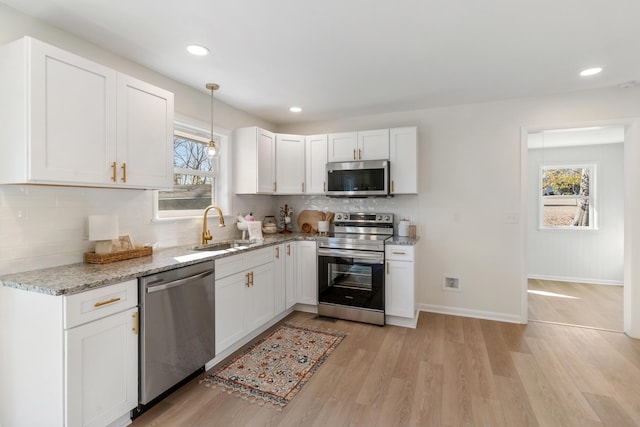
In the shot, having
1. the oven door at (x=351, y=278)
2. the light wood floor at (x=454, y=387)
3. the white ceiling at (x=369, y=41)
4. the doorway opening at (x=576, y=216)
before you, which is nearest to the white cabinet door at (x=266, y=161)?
the white ceiling at (x=369, y=41)

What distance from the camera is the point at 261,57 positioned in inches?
94.0

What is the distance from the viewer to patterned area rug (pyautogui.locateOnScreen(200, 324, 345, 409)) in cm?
216

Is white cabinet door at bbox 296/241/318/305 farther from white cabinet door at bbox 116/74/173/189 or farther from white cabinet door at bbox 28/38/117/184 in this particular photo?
white cabinet door at bbox 28/38/117/184

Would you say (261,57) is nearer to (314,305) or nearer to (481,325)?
(314,305)

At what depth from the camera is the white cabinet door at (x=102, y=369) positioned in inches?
60.3

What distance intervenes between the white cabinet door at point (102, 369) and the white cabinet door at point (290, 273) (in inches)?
71.4

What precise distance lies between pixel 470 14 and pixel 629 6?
2.88ft

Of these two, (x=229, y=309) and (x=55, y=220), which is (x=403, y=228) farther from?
(x=55, y=220)

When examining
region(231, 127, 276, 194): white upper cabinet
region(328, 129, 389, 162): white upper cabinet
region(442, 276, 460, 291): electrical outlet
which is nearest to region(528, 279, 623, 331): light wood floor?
region(442, 276, 460, 291): electrical outlet

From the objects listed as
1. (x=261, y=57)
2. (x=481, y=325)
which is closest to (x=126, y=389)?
(x=261, y=57)

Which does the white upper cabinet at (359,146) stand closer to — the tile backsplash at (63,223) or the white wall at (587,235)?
the tile backsplash at (63,223)

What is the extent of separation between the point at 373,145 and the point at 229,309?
239cm

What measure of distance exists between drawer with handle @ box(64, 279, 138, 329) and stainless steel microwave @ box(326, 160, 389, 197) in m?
2.47

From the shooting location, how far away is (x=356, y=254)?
339 cm
